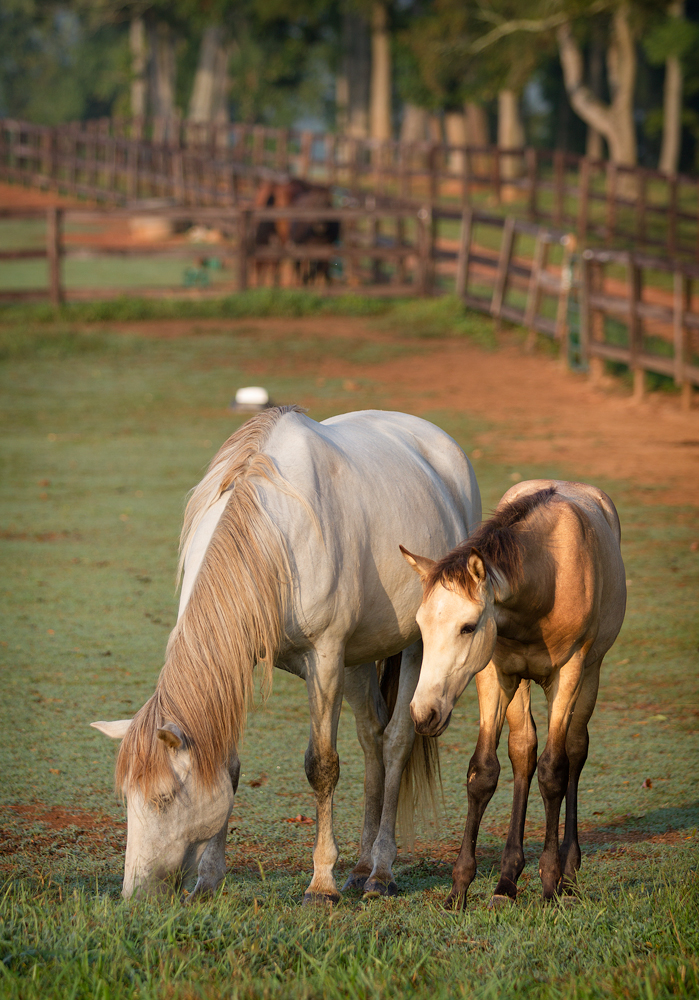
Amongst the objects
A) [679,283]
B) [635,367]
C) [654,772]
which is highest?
[679,283]

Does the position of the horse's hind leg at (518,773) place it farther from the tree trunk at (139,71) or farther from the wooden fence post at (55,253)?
the tree trunk at (139,71)

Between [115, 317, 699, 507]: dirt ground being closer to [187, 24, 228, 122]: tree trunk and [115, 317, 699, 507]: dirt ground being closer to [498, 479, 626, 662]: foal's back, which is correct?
[498, 479, 626, 662]: foal's back

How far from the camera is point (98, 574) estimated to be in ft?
24.8

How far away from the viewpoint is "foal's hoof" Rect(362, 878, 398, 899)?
386cm

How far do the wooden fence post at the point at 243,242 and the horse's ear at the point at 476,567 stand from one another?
50.0 ft

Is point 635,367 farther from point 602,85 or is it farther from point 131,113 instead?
point 131,113

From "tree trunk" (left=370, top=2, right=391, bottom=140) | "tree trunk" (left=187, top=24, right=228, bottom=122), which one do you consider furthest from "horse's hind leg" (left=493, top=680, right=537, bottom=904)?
"tree trunk" (left=187, top=24, right=228, bottom=122)

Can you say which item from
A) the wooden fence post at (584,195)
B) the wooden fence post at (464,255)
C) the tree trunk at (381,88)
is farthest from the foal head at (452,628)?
the tree trunk at (381,88)

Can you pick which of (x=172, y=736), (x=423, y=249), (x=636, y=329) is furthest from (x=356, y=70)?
(x=172, y=736)

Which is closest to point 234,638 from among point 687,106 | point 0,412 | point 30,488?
point 30,488

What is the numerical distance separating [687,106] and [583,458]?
37383 millimetres

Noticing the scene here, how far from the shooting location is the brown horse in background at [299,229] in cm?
1947

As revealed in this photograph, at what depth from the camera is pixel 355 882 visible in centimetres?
403

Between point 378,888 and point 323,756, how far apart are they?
1.88ft
